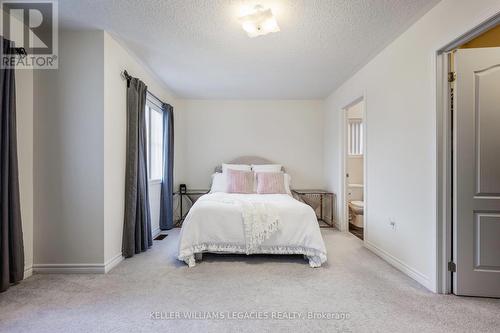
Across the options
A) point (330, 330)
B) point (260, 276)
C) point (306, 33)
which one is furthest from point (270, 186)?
point (330, 330)

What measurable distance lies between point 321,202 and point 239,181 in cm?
166

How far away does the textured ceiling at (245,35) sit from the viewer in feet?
6.64

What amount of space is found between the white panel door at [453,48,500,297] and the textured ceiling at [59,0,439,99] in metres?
0.69

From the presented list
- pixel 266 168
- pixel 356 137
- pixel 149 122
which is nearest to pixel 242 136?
pixel 266 168

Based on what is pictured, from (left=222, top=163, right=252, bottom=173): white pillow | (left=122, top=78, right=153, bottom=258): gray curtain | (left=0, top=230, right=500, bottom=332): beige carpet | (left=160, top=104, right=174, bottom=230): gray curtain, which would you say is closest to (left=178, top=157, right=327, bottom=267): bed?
(left=0, top=230, right=500, bottom=332): beige carpet

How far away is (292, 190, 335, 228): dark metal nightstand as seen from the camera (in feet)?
14.4

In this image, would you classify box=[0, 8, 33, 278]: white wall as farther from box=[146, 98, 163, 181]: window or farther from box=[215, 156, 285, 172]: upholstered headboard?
box=[215, 156, 285, 172]: upholstered headboard

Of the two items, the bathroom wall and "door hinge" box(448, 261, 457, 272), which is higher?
the bathroom wall

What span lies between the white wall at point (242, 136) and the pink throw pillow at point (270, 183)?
0.82m

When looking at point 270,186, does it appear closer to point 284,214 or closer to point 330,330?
point 284,214

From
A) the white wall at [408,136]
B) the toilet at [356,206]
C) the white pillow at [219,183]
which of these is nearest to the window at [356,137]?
the toilet at [356,206]

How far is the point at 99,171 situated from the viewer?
2416mm

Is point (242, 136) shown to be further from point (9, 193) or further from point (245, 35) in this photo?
point (9, 193)

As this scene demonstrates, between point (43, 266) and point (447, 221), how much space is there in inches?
143
